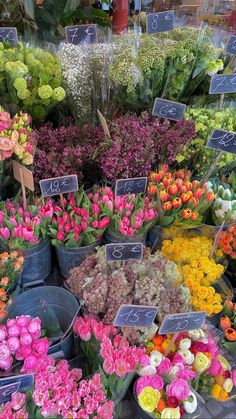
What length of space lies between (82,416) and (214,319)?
0.76 meters

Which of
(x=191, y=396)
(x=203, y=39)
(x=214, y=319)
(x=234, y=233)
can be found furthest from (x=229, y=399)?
(x=203, y=39)

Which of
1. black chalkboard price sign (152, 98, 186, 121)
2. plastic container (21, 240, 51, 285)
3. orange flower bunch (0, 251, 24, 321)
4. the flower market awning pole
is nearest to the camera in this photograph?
orange flower bunch (0, 251, 24, 321)

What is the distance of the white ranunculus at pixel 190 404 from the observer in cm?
121

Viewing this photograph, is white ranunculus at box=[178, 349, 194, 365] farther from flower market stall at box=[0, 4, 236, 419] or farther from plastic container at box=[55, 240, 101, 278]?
plastic container at box=[55, 240, 101, 278]

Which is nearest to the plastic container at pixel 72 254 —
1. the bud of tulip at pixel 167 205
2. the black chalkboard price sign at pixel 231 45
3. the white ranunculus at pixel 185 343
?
the bud of tulip at pixel 167 205

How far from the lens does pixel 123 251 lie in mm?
1401

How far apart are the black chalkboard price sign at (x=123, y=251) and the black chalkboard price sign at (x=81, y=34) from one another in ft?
4.11

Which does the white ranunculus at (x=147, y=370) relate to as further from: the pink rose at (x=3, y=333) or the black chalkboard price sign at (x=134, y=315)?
the pink rose at (x=3, y=333)

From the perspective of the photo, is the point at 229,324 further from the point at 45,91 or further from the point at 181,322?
the point at 45,91

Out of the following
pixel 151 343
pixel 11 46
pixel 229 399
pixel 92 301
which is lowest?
pixel 229 399

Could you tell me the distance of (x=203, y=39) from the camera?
2.02 m

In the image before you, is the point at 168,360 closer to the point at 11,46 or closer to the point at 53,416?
the point at 53,416

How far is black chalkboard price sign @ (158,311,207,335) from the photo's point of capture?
4.02 feet

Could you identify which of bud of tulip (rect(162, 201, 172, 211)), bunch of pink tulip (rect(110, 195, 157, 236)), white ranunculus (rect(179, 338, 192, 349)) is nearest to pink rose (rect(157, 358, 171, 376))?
white ranunculus (rect(179, 338, 192, 349))
